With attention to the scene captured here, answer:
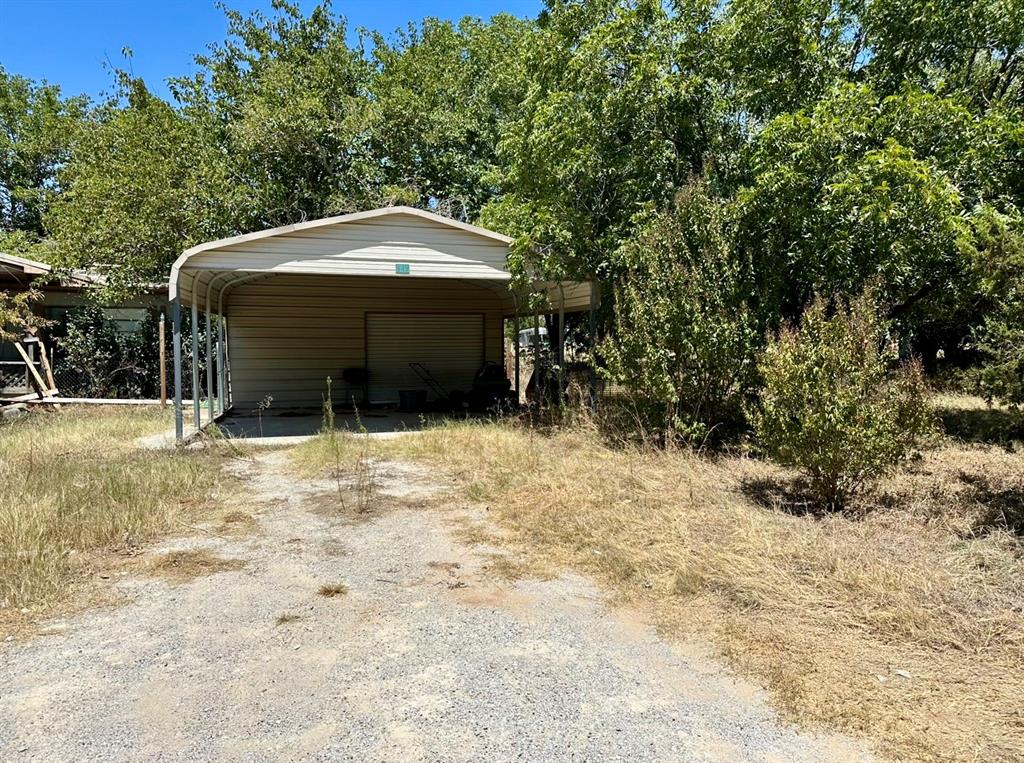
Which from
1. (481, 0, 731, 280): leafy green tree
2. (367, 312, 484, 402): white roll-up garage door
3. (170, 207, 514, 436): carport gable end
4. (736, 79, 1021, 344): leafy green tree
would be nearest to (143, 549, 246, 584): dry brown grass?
(170, 207, 514, 436): carport gable end

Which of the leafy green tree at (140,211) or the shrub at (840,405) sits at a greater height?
the leafy green tree at (140,211)

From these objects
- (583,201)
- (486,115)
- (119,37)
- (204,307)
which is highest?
(119,37)

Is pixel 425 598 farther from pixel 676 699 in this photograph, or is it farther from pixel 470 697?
pixel 676 699

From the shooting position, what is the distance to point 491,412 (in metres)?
12.0

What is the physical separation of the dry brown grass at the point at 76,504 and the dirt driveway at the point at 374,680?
16.3 inches

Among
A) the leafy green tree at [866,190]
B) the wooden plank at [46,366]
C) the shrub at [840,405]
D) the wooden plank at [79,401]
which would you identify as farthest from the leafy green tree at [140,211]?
the shrub at [840,405]

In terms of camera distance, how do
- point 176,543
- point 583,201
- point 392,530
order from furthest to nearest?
point 583,201, point 392,530, point 176,543

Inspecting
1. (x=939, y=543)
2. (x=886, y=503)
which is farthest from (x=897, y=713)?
(x=886, y=503)

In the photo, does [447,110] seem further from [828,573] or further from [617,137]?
[828,573]

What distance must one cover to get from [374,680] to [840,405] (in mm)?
3611

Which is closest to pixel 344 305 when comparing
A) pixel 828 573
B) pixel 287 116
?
pixel 287 116

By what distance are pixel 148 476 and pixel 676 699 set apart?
533 cm

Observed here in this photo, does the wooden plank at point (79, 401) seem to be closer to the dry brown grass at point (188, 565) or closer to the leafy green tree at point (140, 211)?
the leafy green tree at point (140, 211)

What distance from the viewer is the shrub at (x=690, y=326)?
6.98 meters
